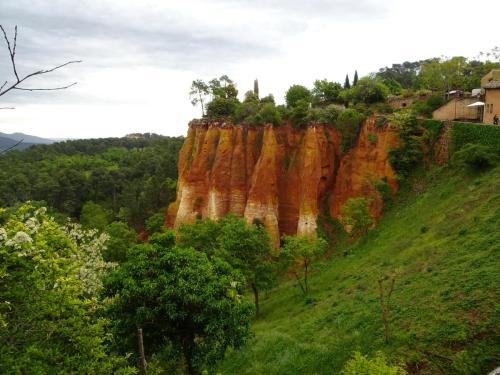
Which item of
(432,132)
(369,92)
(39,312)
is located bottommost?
(39,312)

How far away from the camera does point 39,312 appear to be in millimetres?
8688

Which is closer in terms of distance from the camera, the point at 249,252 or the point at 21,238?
the point at 21,238

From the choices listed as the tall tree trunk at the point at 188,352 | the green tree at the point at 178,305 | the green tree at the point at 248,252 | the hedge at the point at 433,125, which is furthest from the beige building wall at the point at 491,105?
the tall tree trunk at the point at 188,352

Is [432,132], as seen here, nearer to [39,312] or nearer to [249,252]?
[249,252]

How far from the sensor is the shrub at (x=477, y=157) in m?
24.5

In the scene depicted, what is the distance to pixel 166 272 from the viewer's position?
43.0ft

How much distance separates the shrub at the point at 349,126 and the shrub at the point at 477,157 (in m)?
8.93

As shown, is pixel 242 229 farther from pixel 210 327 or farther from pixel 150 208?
pixel 150 208

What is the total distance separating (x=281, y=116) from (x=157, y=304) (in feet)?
89.8

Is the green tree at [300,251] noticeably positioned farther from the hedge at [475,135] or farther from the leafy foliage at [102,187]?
the leafy foliage at [102,187]

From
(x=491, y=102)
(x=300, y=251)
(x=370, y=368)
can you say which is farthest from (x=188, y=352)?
(x=491, y=102)

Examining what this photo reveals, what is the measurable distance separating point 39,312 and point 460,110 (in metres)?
32.7

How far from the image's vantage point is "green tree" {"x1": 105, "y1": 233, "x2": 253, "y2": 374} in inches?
492

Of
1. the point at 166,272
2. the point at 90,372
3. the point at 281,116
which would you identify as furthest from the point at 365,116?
the point at 90,372
